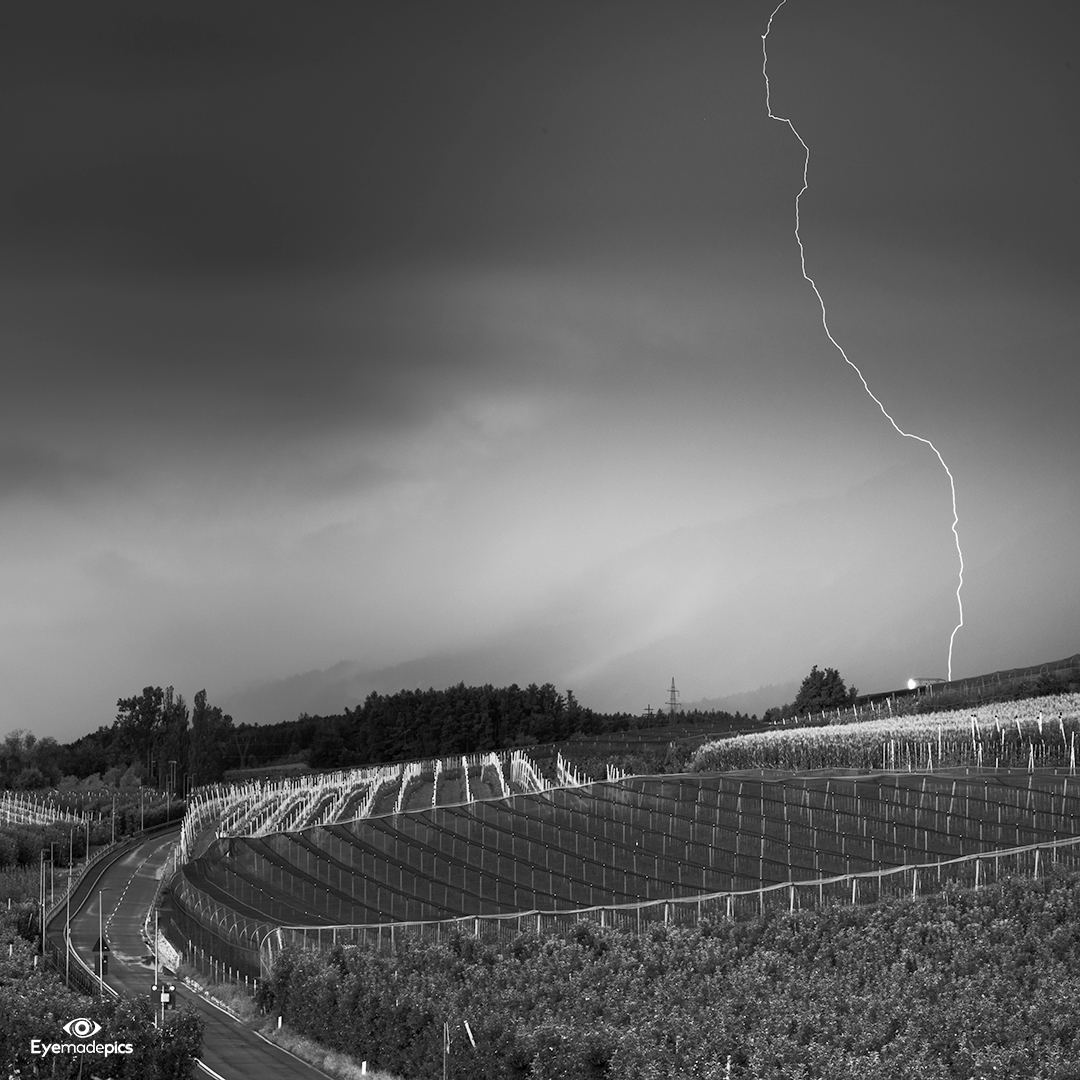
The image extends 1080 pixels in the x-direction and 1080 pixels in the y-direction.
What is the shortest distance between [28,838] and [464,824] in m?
58.9

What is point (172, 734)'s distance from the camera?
17500 centimetres

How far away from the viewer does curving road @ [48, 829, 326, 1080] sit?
1847 inches

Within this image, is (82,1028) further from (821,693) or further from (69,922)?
(821,693)

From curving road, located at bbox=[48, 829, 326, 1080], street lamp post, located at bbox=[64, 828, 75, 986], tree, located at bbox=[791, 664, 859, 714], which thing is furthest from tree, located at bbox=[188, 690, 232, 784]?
tree, located at bbox=[791, 664, 859, 714]

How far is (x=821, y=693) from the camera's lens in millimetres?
156625

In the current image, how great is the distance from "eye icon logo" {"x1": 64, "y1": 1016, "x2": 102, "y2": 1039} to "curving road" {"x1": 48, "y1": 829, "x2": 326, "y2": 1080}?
258 inches

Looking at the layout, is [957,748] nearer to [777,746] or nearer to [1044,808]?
[777,746]

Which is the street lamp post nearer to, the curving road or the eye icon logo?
the curving road

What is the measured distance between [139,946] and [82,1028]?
38375mm
